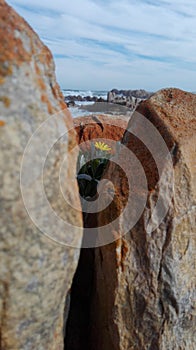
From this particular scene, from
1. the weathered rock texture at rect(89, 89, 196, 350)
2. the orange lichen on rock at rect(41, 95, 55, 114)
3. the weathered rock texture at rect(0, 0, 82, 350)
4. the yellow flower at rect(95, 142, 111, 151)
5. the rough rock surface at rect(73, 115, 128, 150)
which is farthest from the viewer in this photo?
the rough rock surface at rect(73, 115, 128, 150)

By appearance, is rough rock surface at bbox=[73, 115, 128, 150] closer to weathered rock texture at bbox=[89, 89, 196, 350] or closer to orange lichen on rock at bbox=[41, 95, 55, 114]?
weathered rock texture at bbox=[89, 89, 196, 350]

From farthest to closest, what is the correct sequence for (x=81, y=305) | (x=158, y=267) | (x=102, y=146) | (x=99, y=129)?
1. (x=99, y=129)
2. (x=102, y=146)
3. (x=81, y=305)
4. (x=158, y=267)

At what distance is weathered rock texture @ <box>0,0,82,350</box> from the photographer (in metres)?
1.55

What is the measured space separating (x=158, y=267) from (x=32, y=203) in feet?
2.71

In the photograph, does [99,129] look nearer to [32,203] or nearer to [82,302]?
[82,302]

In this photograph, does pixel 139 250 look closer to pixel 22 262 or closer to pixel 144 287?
pixel 144 287

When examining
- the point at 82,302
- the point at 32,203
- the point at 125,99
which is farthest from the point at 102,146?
the point at 125,99

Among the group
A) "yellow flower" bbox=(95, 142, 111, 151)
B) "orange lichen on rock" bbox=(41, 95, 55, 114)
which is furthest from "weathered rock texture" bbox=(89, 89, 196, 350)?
"yellow flower" bbox=(95, 142, 111, 151)

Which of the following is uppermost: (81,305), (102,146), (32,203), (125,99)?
(125,99)

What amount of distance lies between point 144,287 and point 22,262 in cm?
76

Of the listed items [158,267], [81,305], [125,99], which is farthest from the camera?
[125,99]

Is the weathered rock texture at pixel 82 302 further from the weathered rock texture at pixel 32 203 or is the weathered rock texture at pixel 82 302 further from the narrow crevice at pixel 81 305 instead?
the weathered rock texture at pixel 32 203

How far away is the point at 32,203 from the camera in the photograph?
162 cm

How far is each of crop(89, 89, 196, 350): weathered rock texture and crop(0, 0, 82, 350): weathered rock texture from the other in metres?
0.41
